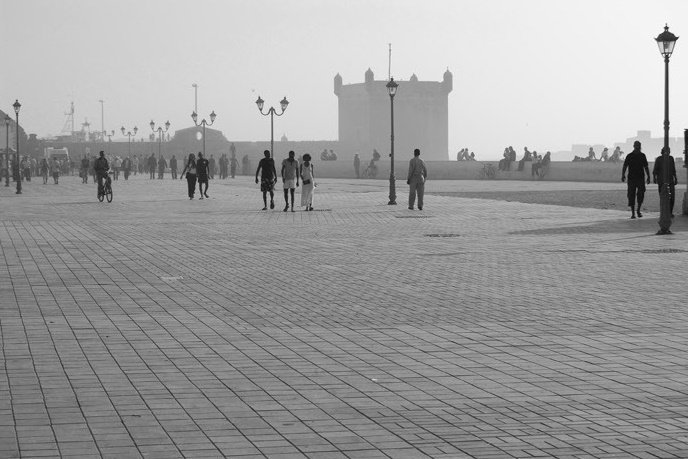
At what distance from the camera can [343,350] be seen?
8.55 meters

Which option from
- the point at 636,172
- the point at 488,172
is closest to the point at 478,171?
the point at 488,172

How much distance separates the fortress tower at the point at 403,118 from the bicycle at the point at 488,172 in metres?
71.5

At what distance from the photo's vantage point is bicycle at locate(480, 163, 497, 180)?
208 feet

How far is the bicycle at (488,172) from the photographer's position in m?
63.2

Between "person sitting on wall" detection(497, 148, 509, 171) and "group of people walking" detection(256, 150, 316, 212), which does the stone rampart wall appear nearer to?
"person sitting on wall" detection(497, 148, 509, 171)

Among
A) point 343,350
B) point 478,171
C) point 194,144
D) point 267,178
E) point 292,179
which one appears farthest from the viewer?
→ point 194,144

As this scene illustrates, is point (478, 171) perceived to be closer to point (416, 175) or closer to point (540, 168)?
point (540, 168)

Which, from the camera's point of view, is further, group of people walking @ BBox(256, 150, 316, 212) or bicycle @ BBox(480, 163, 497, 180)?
bicycle @ BBox(480, 163, 497, 180)

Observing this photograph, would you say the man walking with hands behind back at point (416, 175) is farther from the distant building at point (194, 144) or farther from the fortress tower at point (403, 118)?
the fortress tower at point (403, 118)

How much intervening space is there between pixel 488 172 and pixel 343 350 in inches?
2188

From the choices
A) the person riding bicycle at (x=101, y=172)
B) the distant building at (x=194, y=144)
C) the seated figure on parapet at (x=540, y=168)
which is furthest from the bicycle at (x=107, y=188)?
the distant building at (x=194, y=144)

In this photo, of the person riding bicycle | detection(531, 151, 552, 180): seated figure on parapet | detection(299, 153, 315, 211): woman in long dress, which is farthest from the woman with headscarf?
detection(531, 151, 552, 180): seated figure on parapet

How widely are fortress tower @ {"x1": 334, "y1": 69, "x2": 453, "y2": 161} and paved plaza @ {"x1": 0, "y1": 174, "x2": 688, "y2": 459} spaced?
118888 mm

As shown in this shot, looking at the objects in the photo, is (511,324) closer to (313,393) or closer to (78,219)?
(313,393)
